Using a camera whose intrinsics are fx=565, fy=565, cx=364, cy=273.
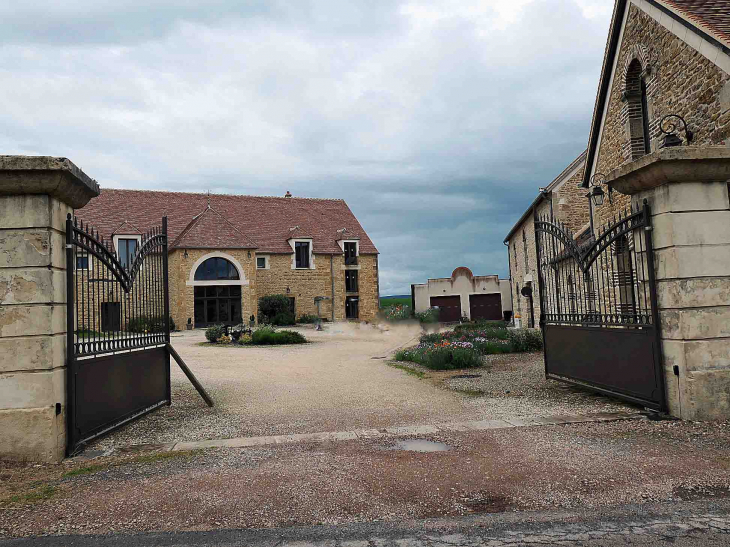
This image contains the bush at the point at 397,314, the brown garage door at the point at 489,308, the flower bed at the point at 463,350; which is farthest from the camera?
the brown garage door at the point at 489,308

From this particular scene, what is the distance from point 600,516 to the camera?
143 inches

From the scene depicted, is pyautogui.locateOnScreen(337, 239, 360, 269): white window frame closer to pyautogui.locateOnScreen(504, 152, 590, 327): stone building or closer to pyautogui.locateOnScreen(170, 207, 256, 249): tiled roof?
pyautogui.locateOnScreen(170, 207, 256, 249): tiled roof

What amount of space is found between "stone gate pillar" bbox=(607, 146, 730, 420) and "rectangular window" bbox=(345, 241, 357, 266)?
31.2 metres

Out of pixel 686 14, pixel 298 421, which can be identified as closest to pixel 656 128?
pixel 686 14

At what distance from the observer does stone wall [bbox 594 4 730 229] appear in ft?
31.1

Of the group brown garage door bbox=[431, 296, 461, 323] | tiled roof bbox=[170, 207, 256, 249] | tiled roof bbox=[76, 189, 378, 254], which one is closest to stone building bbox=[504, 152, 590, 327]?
brown garage door bbox=[431, 296, 461, 323]

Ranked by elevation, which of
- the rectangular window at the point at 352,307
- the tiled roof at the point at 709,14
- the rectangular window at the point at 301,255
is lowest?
the rectangular window at the point at 352,307

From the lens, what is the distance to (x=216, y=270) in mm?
30938

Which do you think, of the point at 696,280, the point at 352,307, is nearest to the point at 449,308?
the point at 352,307

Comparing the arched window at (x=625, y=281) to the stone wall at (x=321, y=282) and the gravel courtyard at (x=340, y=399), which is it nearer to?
the gravel courtyard at (x=340, y=399)

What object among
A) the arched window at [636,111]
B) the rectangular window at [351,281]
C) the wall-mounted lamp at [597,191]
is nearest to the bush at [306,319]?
the rectangular window at [351,281]

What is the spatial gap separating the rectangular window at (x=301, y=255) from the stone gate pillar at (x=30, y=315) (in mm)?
30402

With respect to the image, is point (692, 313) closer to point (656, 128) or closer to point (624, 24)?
point (656, 128)

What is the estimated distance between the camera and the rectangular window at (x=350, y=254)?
122ft
